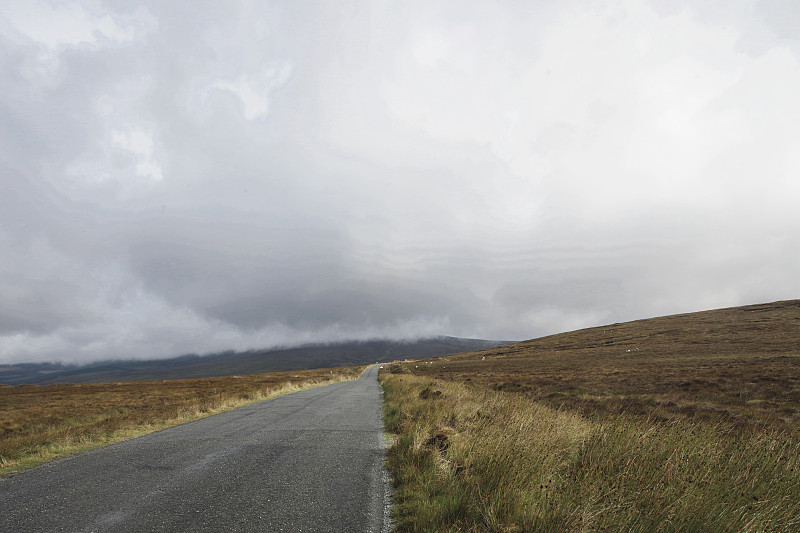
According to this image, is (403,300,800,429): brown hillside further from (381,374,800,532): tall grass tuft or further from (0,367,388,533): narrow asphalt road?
(0,367,388,533): narrow asphalt road

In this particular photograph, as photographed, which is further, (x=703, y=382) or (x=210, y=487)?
(x=703, y=382)

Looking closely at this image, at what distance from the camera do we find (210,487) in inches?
245

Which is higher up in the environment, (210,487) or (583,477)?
(583,477)

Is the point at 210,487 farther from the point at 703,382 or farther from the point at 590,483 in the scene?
the point at 703,382

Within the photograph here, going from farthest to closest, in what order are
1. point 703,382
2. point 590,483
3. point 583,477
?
point 703,382
point 583,477
point 590,483

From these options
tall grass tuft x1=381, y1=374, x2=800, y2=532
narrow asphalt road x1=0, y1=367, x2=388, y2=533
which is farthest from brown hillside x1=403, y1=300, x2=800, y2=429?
narrow asphalt road x1=0, y1=367, x2=388, y2=533

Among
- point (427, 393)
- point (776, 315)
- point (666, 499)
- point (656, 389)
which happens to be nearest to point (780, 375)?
point (656, 389)

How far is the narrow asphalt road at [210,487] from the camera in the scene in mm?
4879

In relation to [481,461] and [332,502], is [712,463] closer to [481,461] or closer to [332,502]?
[481,461]

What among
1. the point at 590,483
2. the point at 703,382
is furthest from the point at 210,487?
the point at 703,382

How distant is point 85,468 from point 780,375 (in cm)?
4060

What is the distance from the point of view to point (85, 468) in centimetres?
771

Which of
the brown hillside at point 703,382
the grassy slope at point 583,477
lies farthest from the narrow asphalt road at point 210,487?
the brown hillside at point 703,382

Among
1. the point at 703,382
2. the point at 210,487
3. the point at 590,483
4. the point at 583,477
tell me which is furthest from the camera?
the point at 703,382
